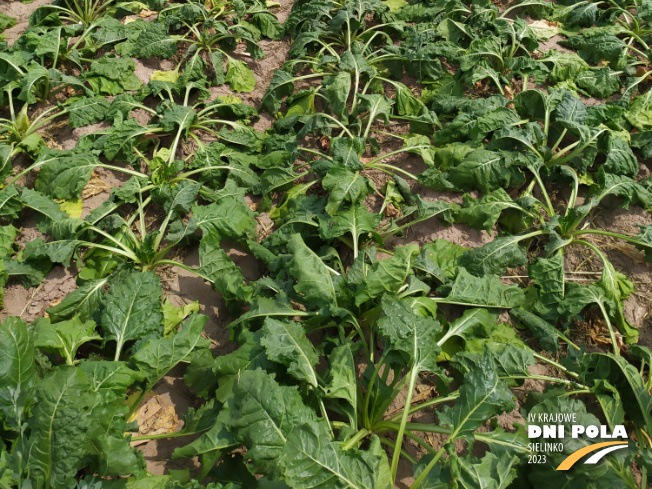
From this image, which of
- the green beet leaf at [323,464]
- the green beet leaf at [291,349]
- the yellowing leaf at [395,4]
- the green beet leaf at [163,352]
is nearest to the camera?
the green beet leaf at [323,464]

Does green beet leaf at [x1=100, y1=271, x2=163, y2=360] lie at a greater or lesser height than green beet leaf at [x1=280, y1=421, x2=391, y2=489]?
lesser

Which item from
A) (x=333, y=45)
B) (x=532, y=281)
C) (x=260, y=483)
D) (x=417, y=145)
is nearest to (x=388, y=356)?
(x=260, y=483)

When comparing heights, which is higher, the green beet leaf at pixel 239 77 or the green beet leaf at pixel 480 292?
the green beet leaf at pixel 239 77

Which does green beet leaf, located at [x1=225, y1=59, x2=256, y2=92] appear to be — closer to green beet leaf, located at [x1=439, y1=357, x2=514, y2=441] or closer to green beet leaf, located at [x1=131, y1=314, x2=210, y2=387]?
green beet leaf, located at [x1=131, y1=314, x2=210, y2=387]

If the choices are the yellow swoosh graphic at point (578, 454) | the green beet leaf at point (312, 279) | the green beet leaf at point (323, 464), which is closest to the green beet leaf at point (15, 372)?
the green beet leaf at point (323, 464)

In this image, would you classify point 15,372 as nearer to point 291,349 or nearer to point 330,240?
point 291,349

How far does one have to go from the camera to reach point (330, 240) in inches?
137

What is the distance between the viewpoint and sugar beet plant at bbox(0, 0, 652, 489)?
7.58ft

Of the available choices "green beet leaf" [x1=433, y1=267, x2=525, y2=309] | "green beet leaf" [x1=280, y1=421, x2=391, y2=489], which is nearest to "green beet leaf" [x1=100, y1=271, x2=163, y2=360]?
"green beet leaf" [x1=280, y1=421, x2=391, y2=489]

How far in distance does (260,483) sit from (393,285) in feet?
4.40

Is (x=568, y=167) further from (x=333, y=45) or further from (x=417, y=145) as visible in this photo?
(x=333, y=45)

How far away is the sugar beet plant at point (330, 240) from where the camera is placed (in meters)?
2.31

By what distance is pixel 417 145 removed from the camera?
4.10 m

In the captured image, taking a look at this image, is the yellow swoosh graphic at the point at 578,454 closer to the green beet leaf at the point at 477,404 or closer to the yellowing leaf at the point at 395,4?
the green beet leaf at the point at 477,404
